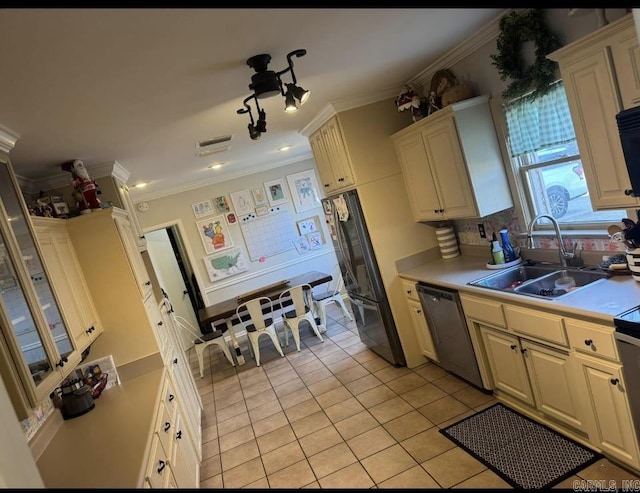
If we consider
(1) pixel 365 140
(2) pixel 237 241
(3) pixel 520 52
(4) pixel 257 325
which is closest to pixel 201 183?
(2) pixel 237 241

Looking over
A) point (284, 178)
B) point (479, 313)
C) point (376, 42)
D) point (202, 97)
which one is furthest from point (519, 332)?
point (284, 178)

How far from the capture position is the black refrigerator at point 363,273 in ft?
13.2

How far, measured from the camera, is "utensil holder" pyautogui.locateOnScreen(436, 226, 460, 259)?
3.97 metres

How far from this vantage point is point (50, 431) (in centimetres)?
239

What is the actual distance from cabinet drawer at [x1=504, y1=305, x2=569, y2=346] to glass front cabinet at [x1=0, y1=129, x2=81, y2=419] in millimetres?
2423

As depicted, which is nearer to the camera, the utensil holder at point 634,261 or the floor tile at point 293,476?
the utensil holder at point 634,261

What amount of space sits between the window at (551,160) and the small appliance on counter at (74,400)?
3150mm

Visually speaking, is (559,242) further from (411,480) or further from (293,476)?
(293,476)

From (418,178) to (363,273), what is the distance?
1019 mm

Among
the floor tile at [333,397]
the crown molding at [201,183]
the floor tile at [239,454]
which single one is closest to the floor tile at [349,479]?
the floor tile at [239,454]

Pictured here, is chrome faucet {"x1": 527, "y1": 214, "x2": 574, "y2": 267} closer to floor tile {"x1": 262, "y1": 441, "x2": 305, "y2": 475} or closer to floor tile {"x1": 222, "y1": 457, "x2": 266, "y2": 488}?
floor tile {"x1": 262, "y1": 441, "x2": 305, "y2": 475}

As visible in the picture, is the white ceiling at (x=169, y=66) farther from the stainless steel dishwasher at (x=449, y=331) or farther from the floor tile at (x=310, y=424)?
the floor tile at (x=310, y=424)

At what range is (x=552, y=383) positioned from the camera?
2.51 metres

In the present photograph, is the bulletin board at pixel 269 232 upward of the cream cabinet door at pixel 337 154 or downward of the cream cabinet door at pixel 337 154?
downward
